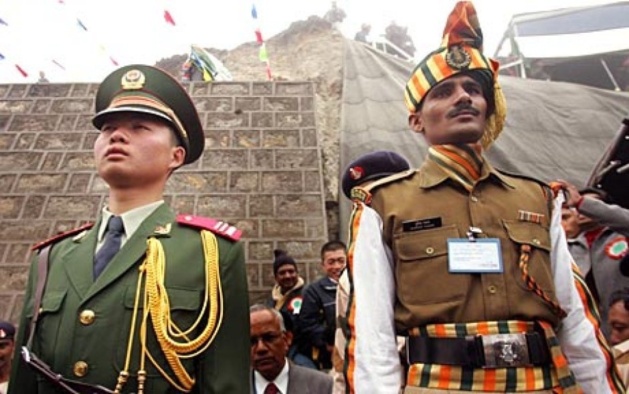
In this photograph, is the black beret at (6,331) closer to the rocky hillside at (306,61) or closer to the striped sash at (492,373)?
the striped sash at (492,373)

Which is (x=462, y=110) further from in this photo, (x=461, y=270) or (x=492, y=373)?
(x=492, y=373)

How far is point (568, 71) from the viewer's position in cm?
1280

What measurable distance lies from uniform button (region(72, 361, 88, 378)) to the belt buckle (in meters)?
0.97

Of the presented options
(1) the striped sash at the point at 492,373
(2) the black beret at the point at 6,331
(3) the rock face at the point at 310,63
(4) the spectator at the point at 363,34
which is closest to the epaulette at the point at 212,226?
(1) the striped sash at the point at 492,373

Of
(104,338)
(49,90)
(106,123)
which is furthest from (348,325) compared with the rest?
(49,90)

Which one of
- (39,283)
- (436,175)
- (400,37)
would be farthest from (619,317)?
(400,37)

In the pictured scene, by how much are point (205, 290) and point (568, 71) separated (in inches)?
506

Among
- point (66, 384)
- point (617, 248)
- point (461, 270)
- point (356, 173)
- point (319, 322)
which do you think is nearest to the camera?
point (66, 384)

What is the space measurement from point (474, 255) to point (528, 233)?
0.19 meters

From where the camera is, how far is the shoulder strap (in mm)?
1593

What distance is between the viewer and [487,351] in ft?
4.84

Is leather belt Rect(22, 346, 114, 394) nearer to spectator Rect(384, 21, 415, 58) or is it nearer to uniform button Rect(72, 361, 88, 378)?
uniform button Rect(72, 361, 88, 378)

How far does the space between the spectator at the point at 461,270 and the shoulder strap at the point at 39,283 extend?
0.82 m

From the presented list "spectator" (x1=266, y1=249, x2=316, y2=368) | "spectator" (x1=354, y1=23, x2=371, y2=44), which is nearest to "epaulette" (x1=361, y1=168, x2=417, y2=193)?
"spectator" (x1=266, y1=249, x2=316, y2=368)
